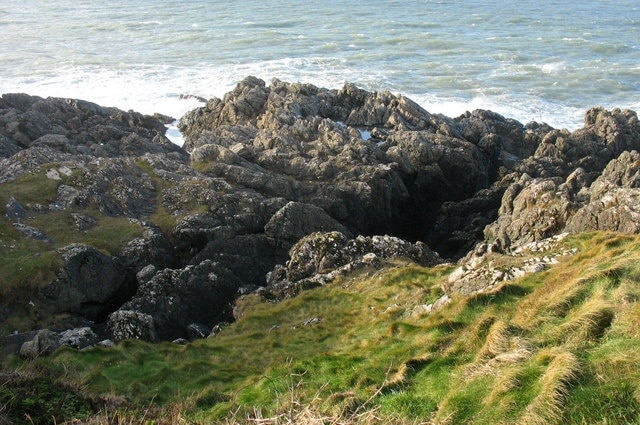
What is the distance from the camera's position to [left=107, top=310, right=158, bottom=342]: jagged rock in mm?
27594

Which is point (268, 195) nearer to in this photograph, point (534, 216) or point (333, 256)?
point (333, 256)

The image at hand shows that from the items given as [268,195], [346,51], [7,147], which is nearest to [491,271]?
[268,195]

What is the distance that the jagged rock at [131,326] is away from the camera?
27594 mm

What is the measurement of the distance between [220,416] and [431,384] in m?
6.01

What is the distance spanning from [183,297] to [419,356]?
17.5 meters

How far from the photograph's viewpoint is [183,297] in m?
30.9

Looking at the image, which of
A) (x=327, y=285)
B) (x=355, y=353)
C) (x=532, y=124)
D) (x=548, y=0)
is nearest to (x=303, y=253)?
(x=327, y=285)

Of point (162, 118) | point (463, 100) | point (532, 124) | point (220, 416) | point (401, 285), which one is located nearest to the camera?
point (220, 416)

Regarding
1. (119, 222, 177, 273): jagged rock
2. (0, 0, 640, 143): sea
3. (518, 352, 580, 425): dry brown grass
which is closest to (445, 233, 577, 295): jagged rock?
(518, 352, 580, 425): dry brown grass

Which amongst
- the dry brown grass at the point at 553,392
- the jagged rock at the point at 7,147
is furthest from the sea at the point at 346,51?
the dry brown grass at the point at 553,392

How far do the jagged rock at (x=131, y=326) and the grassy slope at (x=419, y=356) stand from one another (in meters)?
2.20

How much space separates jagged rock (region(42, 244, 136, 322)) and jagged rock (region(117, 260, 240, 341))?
144 cm

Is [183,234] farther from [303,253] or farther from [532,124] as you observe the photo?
[532,124]

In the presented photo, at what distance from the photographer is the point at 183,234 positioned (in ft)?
122
